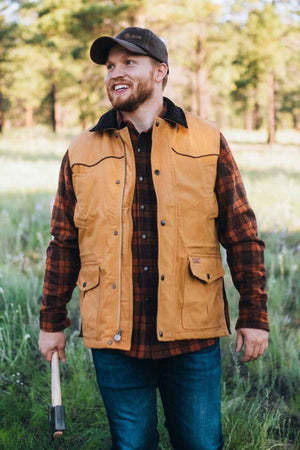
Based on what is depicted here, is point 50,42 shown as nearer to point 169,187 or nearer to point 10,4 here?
point 10,4

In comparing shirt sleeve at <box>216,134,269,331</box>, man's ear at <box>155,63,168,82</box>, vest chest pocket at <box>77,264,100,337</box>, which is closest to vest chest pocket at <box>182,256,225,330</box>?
shirt sleeve at <box>216,134,269,331</box>

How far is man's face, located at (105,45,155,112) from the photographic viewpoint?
2.35m

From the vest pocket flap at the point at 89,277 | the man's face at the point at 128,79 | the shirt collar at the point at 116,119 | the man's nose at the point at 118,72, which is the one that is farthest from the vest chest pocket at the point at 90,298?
the man's nose at the point at 118,72

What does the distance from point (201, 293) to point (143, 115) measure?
2.79 ft

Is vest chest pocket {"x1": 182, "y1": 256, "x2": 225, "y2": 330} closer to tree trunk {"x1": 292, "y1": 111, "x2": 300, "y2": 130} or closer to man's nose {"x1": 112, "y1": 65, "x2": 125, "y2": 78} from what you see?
man's nose {"x1": 112, "y1": 65, "x2": 125, "y2": 78}

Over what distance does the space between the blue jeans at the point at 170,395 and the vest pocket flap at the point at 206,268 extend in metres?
0.34

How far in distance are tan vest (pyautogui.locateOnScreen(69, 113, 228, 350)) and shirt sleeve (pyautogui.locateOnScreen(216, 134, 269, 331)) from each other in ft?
0.18

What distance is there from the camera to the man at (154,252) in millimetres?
2281

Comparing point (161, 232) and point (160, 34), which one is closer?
point (161, 232)

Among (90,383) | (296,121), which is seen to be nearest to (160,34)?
(90,383)

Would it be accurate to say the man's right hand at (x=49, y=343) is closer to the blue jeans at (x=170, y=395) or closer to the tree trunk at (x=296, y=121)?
the blue jeans at (x=170, y=395)

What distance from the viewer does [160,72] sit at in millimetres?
2496

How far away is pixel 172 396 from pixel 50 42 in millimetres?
24579

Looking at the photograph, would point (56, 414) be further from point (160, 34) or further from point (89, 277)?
point (160, 34)
